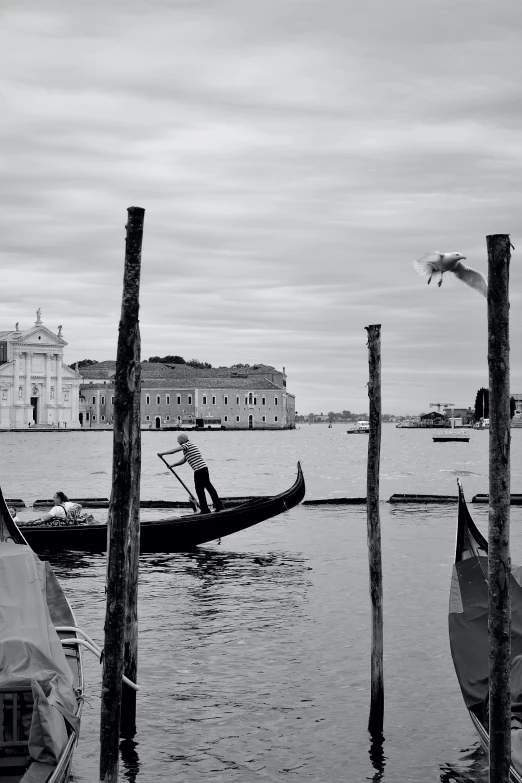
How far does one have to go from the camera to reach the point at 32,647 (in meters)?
3.87

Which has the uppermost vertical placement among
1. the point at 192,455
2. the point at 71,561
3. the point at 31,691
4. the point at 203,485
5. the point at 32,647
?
the point at 192,455

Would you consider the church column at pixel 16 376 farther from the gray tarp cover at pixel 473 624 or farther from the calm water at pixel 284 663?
the gray tarp cover at pixel 473 624

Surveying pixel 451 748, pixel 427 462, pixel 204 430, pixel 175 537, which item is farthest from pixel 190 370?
pixel 451 748

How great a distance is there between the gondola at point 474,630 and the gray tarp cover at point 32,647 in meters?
1.70

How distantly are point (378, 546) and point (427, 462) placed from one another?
35408mm

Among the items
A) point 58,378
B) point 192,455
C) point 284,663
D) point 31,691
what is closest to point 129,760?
point 31,691

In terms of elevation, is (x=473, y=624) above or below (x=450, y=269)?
below

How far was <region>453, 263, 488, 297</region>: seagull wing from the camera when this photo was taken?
12.8ft

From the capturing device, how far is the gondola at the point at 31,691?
3.56 metres

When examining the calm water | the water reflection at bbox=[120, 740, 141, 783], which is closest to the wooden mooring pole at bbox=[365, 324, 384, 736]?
the calm water

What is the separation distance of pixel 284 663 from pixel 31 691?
120 inches

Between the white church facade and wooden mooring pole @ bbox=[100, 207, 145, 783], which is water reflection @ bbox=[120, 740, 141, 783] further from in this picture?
the white church facade

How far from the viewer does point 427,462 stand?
4019cm

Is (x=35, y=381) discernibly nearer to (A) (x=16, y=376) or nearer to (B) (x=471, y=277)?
(A) (x=16, y=376)
